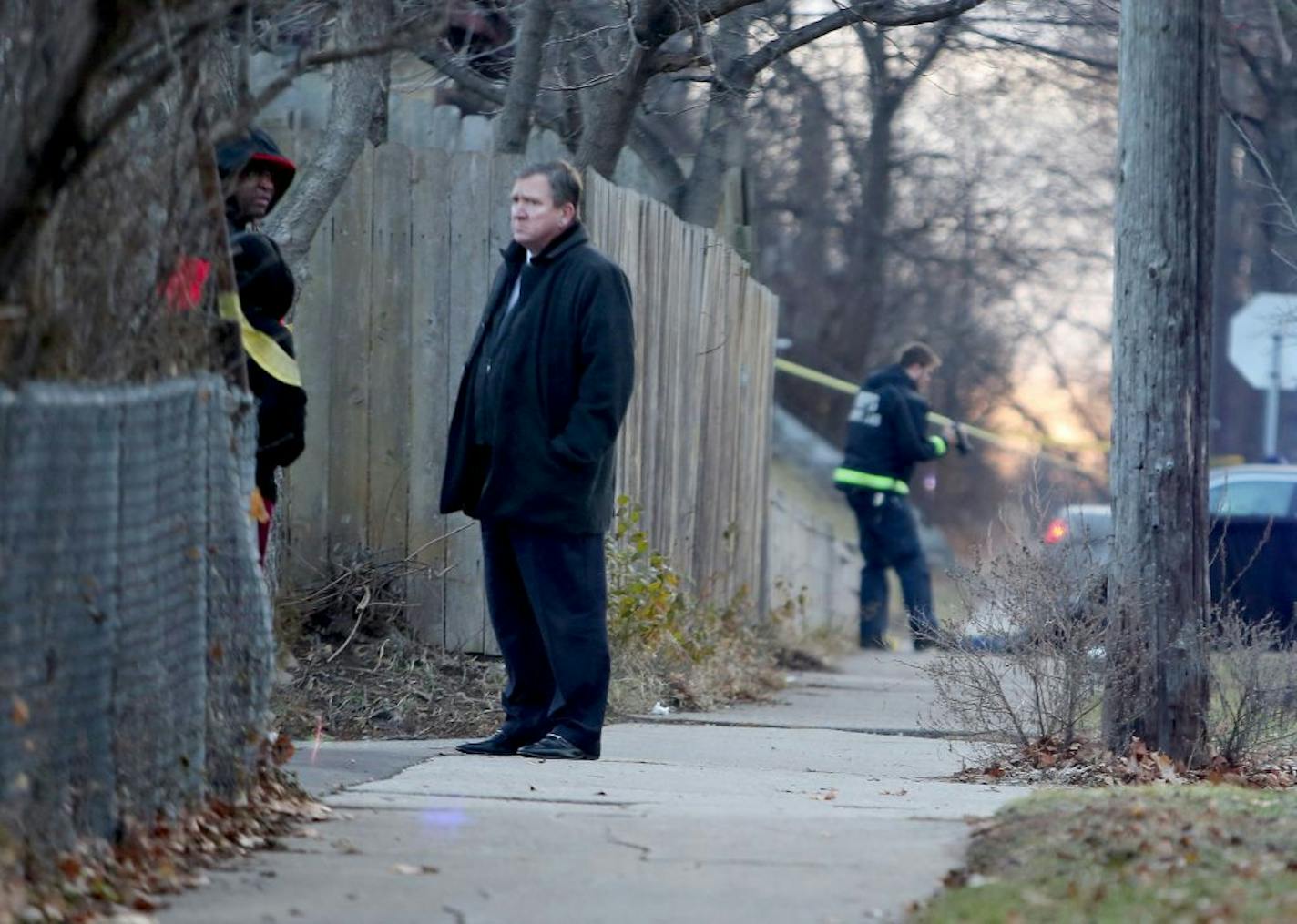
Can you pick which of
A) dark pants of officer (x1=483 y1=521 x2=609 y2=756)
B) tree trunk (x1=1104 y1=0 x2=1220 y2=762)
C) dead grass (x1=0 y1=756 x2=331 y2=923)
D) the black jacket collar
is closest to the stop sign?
tree trunk (x1=1104 y1=0 x2=1220 y2=762)

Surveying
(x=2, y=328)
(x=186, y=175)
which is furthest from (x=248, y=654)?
(x=2, y=328)

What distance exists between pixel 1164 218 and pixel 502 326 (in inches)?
90.5

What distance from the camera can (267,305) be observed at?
5855mm

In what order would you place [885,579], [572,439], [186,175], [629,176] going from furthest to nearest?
[885,579]
[629,176]
[572,439]
[186,175]

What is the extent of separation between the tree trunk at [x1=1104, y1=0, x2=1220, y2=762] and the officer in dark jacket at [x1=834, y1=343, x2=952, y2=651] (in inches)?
285

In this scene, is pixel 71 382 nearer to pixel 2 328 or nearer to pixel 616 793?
pixel 2 328

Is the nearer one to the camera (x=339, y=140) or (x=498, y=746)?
(x=498, y=746)

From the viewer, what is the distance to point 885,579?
14977 mm

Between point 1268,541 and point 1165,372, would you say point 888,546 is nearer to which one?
point 1268,541

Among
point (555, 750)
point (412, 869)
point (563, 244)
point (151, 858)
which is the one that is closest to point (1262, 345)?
point (563, 244)

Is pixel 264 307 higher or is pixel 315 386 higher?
pixel 264 307

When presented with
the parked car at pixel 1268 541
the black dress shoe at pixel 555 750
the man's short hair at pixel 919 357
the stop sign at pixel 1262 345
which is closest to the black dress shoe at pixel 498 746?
the black dress shoe at pixel 555 750

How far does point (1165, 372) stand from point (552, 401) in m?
2.13

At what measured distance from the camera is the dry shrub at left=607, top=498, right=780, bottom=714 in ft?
28.5
